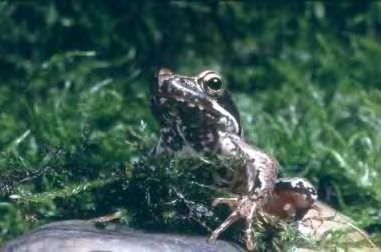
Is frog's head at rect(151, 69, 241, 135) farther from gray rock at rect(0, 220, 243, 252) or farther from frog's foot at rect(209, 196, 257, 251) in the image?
gray rock at rect(0, 220, 243, 252)

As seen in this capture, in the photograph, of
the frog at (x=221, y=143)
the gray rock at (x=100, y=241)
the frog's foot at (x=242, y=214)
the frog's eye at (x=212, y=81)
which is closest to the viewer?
the gray rock at (x=100, y=241)

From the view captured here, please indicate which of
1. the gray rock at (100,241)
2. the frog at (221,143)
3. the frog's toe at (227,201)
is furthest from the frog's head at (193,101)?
the gray rock at (100,241)

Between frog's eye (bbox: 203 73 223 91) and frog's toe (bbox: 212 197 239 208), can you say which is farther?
frog's eye (bbox: 203 73 223 91)

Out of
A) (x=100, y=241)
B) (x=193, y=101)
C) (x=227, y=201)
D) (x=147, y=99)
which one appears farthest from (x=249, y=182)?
(x=147, y=99)

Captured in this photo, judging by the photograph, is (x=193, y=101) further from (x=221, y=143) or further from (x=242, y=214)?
(x=242, y=214)

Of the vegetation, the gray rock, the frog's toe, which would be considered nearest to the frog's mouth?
the vegetation

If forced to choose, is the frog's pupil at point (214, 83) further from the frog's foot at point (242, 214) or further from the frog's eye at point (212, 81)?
the frog's foot at point (242, 214)

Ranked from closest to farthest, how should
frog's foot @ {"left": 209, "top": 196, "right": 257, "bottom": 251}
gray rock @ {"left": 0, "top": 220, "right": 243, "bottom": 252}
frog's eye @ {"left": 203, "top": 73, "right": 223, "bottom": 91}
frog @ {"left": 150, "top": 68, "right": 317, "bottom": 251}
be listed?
gray rock @ {"left": 0, "top": 220, "right": 243, "bottom": 252}, frog's foot @ {"left": 209, "top": 196, "right": 257, "bottom": 251}, frog @ {"left": 150, "top": 68, "right": 317, "bottom": 251}, frog's eye @ {"left": 203, "top": 73, "right": 223, "bottom": 91}

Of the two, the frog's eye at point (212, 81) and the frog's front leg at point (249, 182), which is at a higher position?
the frog's eye at point (212, 81)

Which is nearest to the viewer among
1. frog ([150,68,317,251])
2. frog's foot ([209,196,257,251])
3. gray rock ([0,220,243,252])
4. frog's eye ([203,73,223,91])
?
gray rock ([0,220,243,252])
